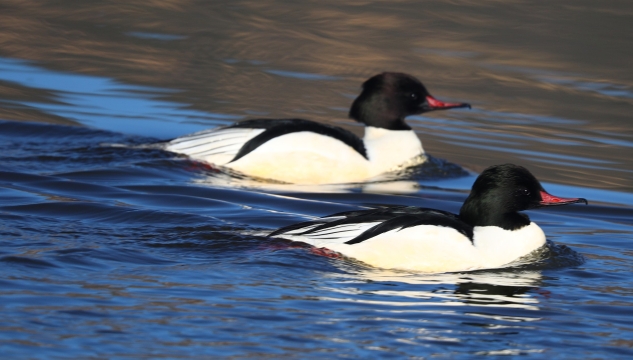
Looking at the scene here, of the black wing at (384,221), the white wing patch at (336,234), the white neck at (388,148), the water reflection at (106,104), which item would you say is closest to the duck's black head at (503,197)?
the black wing at (384,221)

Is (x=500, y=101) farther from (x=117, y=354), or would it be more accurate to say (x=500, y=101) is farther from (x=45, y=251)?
(x=117, y=354)

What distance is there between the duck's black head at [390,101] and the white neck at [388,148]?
9 cm

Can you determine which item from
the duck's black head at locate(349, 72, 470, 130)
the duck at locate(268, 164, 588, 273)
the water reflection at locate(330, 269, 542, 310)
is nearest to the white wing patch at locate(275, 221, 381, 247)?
the duck at locate(268, 164, 588, 273)

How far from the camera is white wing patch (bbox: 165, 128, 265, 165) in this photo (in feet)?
34.3

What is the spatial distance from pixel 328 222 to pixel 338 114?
5.65m

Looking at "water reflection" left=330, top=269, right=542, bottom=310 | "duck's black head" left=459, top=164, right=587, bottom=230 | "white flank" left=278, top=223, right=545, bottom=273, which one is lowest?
"water reflection" left=330, top=269, right=542, bottom=310

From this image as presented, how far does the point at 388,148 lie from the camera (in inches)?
433

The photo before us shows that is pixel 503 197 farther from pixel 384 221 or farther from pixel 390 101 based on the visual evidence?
pixel 390 101

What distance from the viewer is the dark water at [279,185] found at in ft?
18.9

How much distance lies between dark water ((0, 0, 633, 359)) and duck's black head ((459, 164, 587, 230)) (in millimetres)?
382

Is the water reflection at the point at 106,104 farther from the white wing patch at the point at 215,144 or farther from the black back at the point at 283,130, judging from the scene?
the black back at the point at 283,130

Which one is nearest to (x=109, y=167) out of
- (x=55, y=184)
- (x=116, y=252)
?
(x=55, y=184)

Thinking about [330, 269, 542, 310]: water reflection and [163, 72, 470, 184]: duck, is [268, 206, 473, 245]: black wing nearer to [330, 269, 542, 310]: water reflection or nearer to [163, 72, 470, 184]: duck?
[330, 269, 542, 310]: water reflection

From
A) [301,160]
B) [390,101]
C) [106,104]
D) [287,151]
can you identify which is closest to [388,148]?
[390,101]
